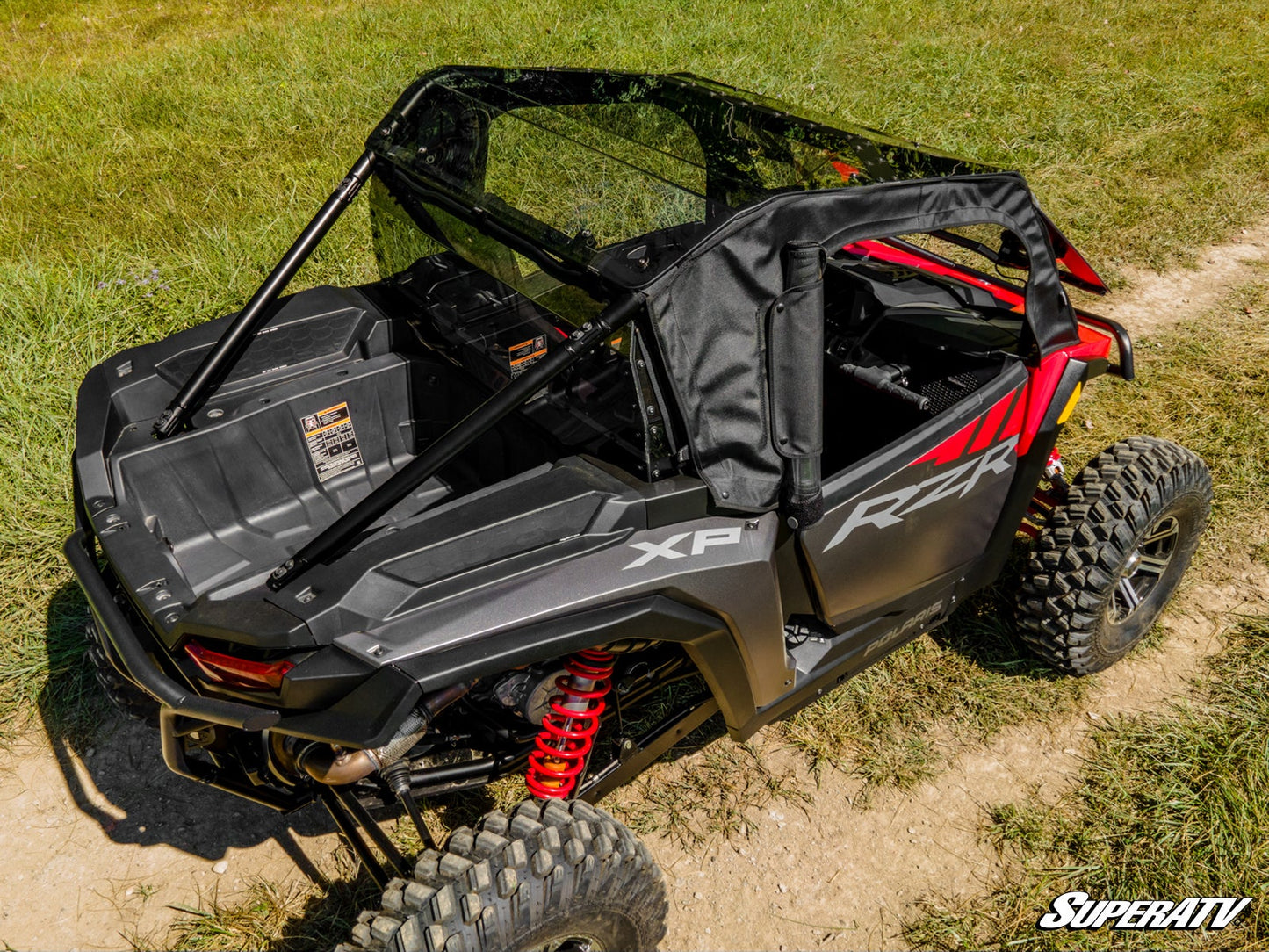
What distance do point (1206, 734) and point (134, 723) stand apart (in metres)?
3.88

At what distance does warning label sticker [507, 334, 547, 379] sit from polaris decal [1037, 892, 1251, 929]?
2.31 meters

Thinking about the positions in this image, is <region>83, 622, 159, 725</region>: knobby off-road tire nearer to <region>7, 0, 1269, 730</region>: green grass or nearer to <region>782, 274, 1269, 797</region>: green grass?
<region>7, 0, 1269, 730</region>: green grass

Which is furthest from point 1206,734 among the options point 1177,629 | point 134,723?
point 134,723

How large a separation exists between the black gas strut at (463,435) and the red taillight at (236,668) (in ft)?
0.60

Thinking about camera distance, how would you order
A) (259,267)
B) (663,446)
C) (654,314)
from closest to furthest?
(654,314)
(663,446)
(259,267)

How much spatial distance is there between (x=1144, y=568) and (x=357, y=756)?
3065 millimetres

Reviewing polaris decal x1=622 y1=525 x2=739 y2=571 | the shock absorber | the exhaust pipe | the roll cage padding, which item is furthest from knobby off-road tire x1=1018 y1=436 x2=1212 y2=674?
the exhaust pipe

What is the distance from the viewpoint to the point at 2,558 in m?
4.13

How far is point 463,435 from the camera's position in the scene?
2.26 meters

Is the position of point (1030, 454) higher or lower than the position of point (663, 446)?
lower

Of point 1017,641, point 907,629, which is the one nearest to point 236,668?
point 907,629

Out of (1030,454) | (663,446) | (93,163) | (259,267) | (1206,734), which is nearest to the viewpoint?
(663,446)

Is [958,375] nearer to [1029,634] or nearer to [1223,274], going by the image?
[1029,634]

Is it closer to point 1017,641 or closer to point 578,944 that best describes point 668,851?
point 578,944
